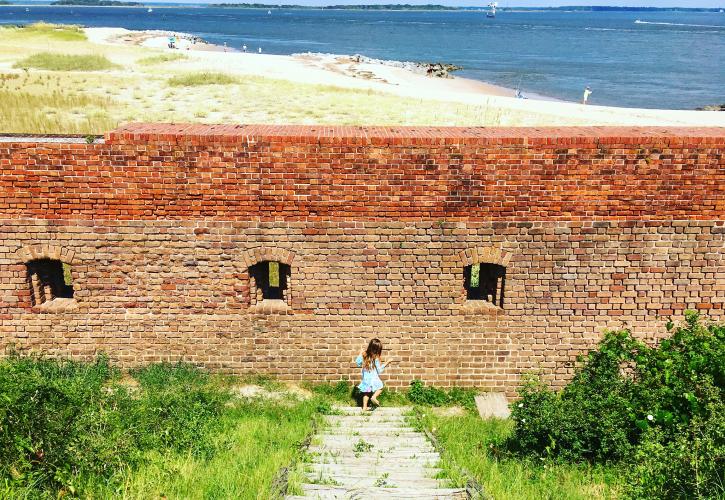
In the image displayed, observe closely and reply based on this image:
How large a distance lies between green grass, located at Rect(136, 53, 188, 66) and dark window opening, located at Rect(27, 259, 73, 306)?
39.6 meters

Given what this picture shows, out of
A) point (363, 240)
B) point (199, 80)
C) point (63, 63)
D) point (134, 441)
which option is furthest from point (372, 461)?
point (63, 63)

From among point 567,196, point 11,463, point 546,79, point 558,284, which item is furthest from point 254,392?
point 546,79

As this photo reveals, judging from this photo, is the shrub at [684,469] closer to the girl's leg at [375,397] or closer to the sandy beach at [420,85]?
the girl's leg at [375,397]

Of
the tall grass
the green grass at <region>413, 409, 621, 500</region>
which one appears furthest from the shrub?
the tall grass

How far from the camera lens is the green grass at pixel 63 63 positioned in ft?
129

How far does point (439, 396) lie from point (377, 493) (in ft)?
11.7

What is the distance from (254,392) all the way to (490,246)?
12.4 ft

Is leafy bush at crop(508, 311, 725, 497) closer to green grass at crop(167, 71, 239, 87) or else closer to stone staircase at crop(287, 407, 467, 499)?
stone staircase at crop(287, 407, 467, 499)

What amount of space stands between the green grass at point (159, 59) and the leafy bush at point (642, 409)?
43649mm

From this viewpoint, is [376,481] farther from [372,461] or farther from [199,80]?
[199,80]

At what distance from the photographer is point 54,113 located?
24062 millimetres

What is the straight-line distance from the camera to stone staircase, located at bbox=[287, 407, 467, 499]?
546 cm

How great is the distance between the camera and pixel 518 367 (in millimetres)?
8875

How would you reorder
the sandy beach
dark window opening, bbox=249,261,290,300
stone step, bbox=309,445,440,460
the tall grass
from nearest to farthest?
stone step, bbox=309,445,440,460, dark window opening, bbox=249,261,290,300, the tall grass, the sandy beach
